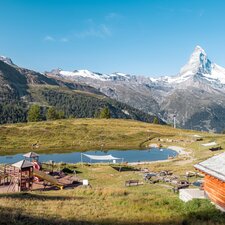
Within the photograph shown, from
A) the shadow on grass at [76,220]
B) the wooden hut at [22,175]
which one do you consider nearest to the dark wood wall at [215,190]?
the shadow on grass at [76,220]

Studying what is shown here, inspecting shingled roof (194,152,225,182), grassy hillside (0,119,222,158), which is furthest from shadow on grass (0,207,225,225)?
grassy hillside (0,119,222,158)

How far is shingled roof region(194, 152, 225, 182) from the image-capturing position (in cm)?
3009

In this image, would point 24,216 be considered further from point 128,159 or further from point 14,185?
point 128,159

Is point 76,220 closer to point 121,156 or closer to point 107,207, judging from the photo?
point 107,207

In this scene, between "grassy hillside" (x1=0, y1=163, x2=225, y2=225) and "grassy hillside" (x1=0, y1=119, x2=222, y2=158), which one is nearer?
"grassy hillside" (x1=0, y1=163, x2=225, y2=225)

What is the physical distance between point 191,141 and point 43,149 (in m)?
58.0

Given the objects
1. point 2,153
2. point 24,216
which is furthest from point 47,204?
point 2,153

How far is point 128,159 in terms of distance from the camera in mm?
98312

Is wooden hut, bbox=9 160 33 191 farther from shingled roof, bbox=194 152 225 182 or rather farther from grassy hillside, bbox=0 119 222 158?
grassy hillside, bbox=0 119 222 158

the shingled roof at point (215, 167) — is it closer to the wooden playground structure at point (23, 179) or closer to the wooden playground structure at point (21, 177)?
the wooden playground structure at point (23, 179)

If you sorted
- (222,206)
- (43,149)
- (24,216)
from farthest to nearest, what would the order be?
(43,149) → (222,206) → (24,216)

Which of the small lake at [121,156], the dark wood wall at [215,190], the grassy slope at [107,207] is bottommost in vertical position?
the small lake at [121,156]

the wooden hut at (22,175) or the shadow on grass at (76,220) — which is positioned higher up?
the shadow on grass at (76,220)

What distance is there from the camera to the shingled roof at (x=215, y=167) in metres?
30.1
